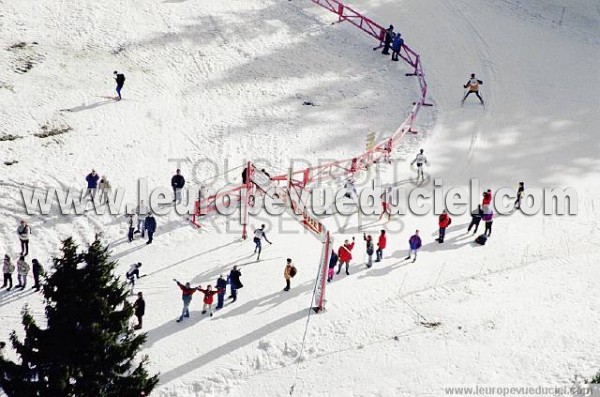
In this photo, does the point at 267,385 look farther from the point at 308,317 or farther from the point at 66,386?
the point at 66,386

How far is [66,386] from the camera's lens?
50.4ft

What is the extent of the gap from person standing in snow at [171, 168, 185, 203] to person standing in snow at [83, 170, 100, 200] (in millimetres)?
2417

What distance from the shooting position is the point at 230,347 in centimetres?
2039

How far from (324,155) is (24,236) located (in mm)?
10936

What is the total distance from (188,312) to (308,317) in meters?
3.12

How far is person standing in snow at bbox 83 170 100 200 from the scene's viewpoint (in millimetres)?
26203

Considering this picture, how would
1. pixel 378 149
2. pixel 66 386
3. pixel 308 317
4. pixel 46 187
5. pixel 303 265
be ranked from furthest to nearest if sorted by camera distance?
pixel 378 149 → pixel 46 187 → pixel 303 265 → pixel 308 317 → pixel 66 386

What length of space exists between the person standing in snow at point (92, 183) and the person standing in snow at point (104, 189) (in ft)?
0.54

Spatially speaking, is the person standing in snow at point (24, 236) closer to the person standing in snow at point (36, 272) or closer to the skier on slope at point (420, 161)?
the person standing in snow at point (36, 272)

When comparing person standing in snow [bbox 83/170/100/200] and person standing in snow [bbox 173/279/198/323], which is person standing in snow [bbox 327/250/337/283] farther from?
person standing in snow [bbox 83/170/100/200]

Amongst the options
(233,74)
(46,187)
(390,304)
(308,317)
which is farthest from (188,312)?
(233,74)

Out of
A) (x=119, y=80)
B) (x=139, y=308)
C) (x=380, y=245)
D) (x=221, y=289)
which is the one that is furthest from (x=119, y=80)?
(x=380, y=245)

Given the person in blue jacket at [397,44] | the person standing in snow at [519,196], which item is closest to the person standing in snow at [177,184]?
the person standing in snow at [519,196]

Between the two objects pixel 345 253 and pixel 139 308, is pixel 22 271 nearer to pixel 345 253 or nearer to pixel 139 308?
pixel 139 308
